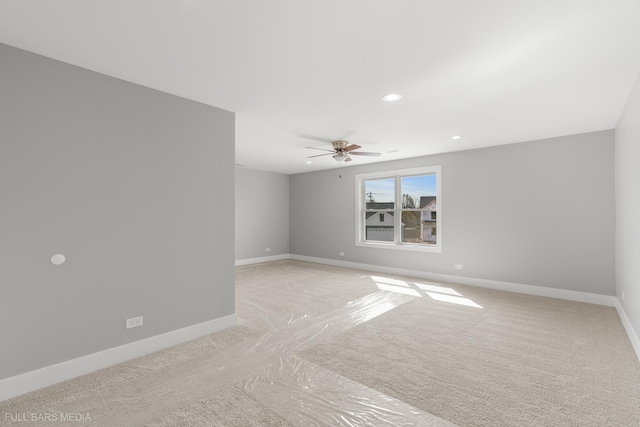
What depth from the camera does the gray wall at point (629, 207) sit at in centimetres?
275

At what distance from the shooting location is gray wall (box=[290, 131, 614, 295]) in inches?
174

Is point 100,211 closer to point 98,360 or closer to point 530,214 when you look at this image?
point 98,360

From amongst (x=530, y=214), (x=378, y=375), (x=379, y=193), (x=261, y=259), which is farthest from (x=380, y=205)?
(x=378, y=375)

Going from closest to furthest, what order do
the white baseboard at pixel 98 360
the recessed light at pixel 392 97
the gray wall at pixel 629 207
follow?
the white baseboard at pixel 98 360 → the gray wall at pixel 629 207 → the recessed light at pixel 392 97

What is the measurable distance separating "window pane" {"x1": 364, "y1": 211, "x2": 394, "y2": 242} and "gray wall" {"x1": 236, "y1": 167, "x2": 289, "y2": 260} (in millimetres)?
2538

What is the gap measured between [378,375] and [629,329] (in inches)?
112

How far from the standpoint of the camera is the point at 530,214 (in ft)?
16.3

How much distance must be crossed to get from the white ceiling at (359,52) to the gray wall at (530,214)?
1000 millimetres

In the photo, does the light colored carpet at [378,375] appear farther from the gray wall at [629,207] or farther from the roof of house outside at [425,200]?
the roof of house outside at [425,200]

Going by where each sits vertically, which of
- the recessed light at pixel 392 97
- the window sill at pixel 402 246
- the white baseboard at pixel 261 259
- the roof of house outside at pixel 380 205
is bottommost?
the white baseboard at pixel 261 259

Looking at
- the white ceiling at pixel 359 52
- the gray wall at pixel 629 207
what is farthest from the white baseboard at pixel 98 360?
the gray wall at pixel 629 207

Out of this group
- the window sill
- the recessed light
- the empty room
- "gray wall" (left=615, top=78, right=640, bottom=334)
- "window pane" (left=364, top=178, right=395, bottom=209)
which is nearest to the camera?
the empty room

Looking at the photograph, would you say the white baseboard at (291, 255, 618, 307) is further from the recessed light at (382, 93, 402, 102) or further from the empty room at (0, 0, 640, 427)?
Answer: the recessed light at (382, 93, 402, 102)

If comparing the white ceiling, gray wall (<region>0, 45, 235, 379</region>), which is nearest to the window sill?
the white ceiling
